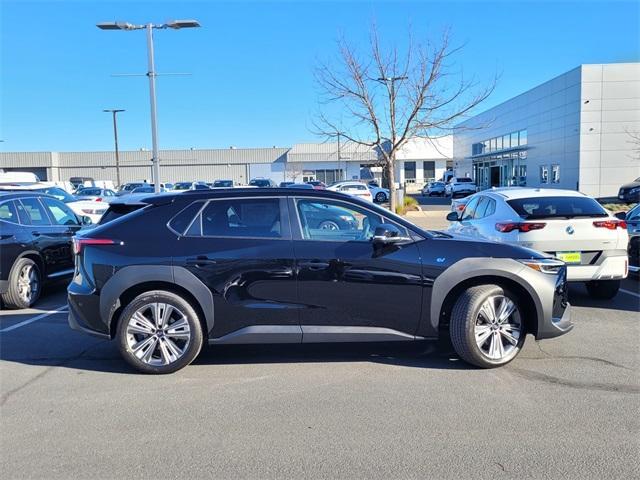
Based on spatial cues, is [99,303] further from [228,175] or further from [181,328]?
[228,175]

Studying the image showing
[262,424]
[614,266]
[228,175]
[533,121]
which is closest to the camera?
[262,424]

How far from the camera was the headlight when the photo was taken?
509cm

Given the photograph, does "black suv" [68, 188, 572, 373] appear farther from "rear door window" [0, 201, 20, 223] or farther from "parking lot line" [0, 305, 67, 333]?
"rear door window" [0, 201, 20, 223]

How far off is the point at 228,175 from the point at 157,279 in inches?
2951

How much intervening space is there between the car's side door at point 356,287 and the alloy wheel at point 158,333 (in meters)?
1.12

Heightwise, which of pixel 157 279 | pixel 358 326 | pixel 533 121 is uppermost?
pixel 533 121

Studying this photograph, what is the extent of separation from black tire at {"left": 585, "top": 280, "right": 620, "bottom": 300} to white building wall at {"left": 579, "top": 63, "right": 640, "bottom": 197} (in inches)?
1166

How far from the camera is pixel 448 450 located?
3578 mm

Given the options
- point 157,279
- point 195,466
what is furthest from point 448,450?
point 157,279

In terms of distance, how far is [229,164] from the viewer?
79312 millimetres

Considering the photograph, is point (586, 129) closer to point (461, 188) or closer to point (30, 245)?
point (461, 188)

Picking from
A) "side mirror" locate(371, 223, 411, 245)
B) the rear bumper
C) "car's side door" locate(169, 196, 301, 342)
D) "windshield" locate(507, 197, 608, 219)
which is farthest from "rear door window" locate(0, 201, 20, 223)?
the rear bumper

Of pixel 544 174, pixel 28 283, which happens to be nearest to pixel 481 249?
pixel 28 283

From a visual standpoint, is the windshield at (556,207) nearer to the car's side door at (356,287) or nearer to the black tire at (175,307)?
the car's side door at (356,287)
